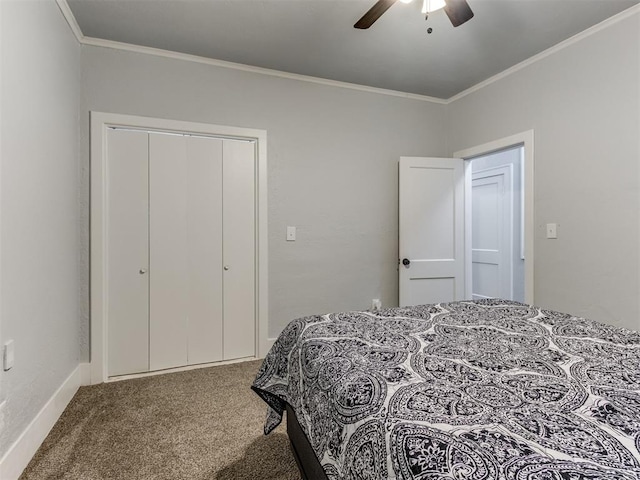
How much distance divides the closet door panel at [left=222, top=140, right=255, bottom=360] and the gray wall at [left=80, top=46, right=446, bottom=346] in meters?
0.17

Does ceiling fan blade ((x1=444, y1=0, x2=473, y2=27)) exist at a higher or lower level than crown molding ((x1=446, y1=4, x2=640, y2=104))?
lower

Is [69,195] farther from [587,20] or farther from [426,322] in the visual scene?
[587,20]

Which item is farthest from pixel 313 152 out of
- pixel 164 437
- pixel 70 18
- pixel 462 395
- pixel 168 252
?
pixel 462 395

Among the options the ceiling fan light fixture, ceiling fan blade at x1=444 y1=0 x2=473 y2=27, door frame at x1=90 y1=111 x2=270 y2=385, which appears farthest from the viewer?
door frame at x1=90 y1=111 x2=270 y2=385

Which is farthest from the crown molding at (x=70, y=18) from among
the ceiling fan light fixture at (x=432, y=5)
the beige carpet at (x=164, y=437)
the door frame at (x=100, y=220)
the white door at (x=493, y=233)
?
the white door at (x=493, y=233)

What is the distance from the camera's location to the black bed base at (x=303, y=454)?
3.80 feet

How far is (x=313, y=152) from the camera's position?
3158 mm

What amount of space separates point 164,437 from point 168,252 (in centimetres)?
136

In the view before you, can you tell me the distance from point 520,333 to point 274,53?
2.52 m

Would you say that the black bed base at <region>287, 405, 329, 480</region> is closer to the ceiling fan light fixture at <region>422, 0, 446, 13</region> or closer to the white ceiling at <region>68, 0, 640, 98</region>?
the ceiling fan light fixture at <region>422, 0, 446, 13</region>

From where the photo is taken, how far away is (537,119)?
2.72 m

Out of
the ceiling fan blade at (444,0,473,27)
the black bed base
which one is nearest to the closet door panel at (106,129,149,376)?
the black bed base

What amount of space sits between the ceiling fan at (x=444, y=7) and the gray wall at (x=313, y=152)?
49.4 inches

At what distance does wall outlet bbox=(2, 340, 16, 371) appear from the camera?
4.69 feet
